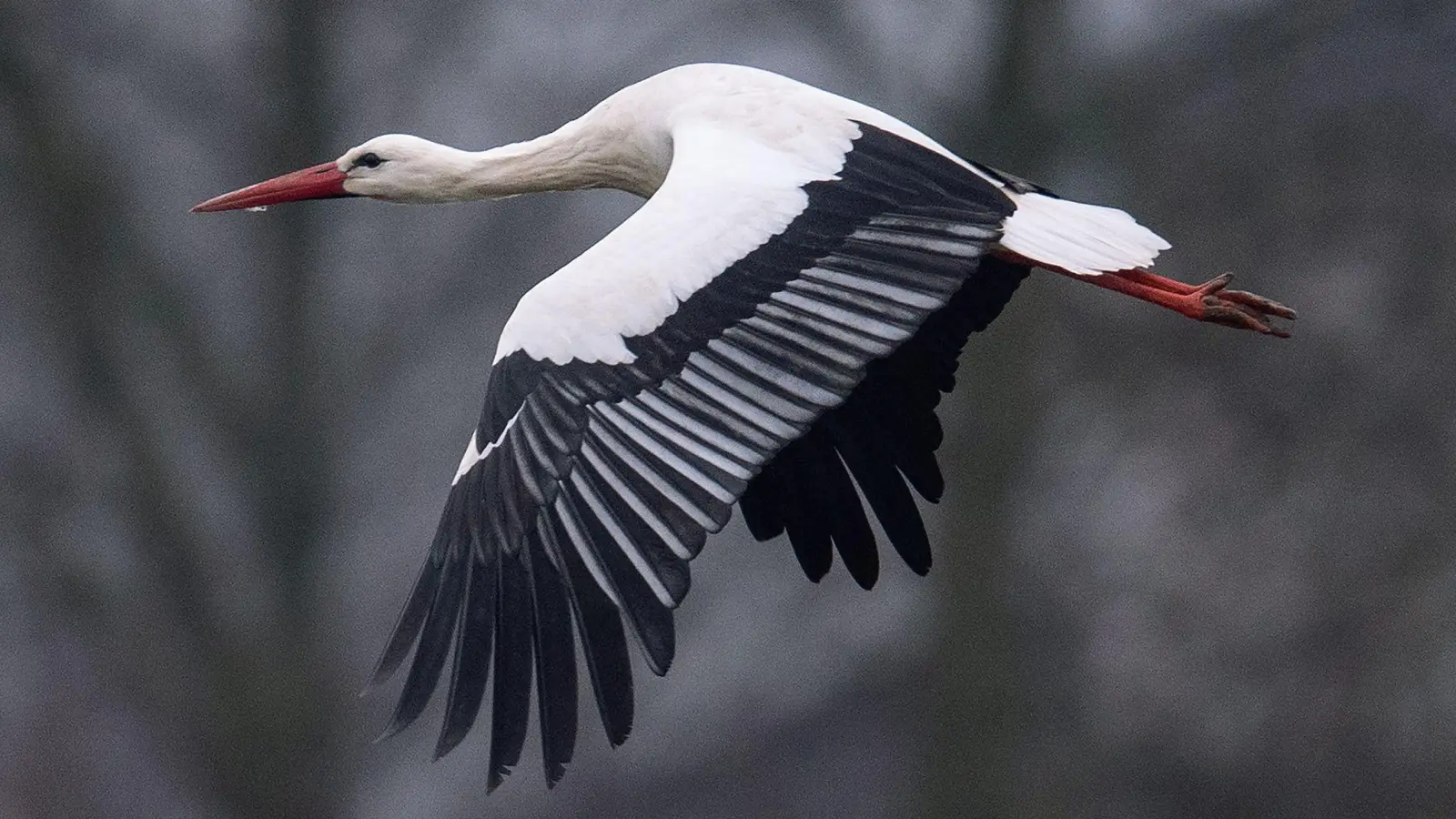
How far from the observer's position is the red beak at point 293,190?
6.75 metres

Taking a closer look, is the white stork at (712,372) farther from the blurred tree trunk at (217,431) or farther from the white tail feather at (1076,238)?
the blurred tree trunk at (217,431)

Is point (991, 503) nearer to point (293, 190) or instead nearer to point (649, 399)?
point (293, 190)

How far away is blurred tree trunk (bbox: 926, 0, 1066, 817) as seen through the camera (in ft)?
43.6

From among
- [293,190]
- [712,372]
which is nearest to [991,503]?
[293,190]

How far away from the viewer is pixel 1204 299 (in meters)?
6.14

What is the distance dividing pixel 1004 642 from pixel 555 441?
28.9 feet

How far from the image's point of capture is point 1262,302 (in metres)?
6.14

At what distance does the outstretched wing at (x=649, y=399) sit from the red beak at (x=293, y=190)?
140 centimetres

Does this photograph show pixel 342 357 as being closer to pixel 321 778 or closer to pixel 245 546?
pixel 245 546

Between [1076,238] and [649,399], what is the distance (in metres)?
1.14

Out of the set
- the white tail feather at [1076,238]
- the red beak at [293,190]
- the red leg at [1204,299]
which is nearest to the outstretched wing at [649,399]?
the white tail feather at [1076,238]

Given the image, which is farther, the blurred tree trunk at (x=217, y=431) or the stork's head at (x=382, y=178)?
the blurred tree trunk at (x=217, y=431)

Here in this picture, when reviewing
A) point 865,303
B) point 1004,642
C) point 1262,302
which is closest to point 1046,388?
point 1004,642

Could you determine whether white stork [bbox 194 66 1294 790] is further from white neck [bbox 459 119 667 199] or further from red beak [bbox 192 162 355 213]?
red beak [bbox 192 162 355 213]
